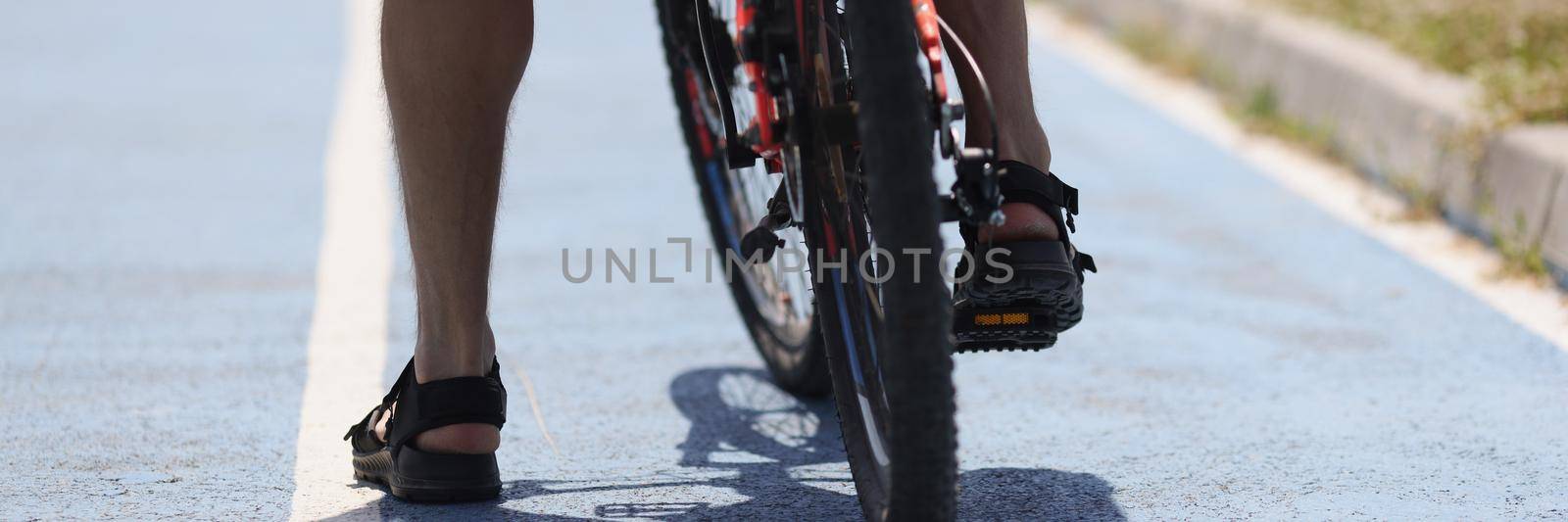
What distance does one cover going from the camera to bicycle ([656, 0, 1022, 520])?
2.13 metres

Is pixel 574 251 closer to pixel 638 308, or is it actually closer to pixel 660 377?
pixel 638 308

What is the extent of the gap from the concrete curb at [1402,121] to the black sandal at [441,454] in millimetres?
2685

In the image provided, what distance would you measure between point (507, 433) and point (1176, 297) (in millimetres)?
1809

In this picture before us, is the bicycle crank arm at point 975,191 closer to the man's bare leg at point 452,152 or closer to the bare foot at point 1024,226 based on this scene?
the bare foot at point 1024,226

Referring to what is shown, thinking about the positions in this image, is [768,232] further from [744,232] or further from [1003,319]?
[744,232]

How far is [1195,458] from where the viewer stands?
310 cm

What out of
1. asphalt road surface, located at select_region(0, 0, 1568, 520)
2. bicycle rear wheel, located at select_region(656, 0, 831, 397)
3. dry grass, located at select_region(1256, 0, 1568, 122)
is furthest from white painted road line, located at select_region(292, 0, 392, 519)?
dry grass, located at select_region(1256, 0, 1568, 122)

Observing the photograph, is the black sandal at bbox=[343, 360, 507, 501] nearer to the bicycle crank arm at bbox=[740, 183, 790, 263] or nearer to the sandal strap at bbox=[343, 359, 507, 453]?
the sandal strap at bbox=[343, 359, 507, 453]

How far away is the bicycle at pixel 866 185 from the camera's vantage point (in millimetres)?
2133

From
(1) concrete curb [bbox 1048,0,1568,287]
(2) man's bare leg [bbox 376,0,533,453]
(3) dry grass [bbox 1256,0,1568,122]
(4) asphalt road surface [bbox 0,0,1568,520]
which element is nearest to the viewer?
(2) man's bare leg [bbox 376,0,533,453]

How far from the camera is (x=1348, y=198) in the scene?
18.2 ft

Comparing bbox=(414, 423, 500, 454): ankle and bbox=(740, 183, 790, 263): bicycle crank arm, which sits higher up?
bbox=(740, 183, 790, 263): bicycle crank arm

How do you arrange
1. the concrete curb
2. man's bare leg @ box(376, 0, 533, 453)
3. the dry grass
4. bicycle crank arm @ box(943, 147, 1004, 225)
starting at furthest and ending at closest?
the dry grass
the concrete curb
man's bare leg @ box(376, 0, 533, 453)
bicycle crank arm @ box(943, 147, 1004, 225)

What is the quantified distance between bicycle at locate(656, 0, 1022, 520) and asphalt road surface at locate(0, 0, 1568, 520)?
0.39 meters
